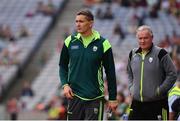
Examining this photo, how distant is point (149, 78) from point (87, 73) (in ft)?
2.75

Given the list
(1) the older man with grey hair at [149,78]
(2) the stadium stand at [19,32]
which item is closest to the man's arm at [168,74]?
(1) the older man with grey hair at [149,78]

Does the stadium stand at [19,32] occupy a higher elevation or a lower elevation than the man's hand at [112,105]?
higher

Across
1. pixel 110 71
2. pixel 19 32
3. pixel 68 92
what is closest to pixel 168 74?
pixel 110 71

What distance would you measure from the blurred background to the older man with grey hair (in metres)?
9.28

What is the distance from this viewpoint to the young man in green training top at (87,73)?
7.66 metres

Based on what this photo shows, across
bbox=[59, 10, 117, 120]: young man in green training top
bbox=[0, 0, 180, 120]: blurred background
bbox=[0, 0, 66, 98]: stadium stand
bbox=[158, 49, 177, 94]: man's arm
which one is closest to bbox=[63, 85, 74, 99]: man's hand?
bbox=[59, 10, 117, 120]: young man in green training top

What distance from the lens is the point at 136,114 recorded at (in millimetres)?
8156

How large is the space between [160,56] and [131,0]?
14832 millimetres

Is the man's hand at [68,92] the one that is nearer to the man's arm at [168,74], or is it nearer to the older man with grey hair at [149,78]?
the older man with grey hair at [149,78]

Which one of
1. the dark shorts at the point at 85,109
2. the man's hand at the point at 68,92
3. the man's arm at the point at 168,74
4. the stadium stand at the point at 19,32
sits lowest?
the dark shorts at the point at 85,109

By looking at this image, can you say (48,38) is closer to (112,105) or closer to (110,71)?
(110,71)

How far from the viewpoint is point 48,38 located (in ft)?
77.0

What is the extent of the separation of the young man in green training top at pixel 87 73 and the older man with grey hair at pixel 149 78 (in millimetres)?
462

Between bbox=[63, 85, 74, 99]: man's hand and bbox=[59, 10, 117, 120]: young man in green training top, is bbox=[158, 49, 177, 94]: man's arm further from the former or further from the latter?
bbox=[63, 85, 74, 99]: man's hand
